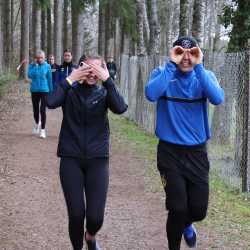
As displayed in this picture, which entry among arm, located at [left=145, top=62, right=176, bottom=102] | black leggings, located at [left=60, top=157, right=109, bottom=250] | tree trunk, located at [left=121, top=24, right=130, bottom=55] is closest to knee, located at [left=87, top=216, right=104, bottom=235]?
black leggings, located at [left=60, top=157, right=109, bottom=250]

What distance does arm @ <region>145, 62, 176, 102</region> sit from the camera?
527 cm

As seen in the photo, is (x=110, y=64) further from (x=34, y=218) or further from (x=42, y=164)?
(x=34, y=218)

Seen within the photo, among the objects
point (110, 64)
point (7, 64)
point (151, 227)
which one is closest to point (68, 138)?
point (151, 227)

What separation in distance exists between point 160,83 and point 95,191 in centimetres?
111

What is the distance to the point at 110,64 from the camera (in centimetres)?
2812

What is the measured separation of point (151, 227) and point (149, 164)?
4.27 m

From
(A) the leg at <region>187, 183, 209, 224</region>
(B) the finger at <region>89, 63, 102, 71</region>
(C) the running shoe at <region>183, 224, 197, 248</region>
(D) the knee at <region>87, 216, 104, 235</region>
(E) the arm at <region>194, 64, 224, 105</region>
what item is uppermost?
(B) the finger at <region>89, 63, 102, 71</region>

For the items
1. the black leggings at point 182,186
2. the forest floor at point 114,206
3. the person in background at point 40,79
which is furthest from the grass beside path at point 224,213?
the person in background at point 40,79

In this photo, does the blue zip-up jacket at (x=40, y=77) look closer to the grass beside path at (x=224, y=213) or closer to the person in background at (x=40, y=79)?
the person in background at (x=40, y=79)

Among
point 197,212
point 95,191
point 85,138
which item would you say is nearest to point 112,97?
point 85,138

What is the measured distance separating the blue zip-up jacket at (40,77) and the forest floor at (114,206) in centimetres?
118

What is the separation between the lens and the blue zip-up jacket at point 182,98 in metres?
5.29

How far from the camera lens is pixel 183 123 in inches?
209

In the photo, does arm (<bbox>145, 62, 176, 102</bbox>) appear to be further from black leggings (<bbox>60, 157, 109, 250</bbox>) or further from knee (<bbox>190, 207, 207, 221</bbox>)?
knee (<bbox>190, 207, 207, 221</bbox>)
